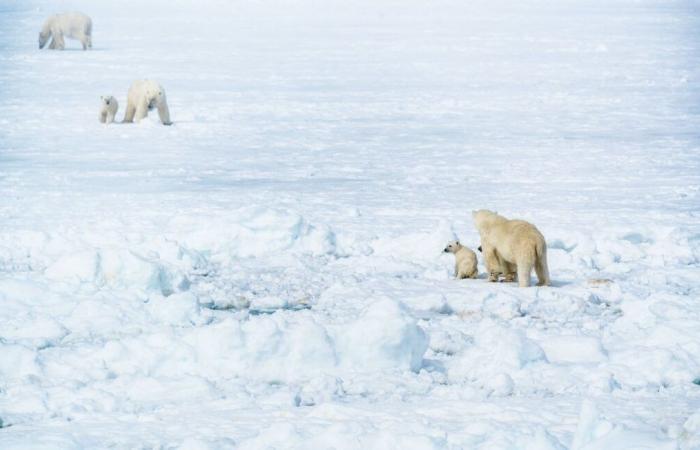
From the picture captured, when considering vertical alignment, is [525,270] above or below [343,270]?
above

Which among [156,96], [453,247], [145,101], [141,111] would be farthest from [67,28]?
[453,247]

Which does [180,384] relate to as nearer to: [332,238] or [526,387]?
[526,387]

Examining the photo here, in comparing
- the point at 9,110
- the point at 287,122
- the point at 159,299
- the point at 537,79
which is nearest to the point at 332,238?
the point at 159,299

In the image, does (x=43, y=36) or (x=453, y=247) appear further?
(x=43, y=36)

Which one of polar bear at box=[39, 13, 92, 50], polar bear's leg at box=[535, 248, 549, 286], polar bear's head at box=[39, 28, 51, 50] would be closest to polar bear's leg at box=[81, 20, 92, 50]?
polar bear at box=[39, 13, 92, 50]

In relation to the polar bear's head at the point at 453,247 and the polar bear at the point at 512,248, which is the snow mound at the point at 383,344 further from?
the polar bear's head at the point at 453,247

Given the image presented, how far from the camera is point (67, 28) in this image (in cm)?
2759

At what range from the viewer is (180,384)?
5430 millimetres

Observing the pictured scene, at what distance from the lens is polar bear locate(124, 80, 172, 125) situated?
15.3 meters

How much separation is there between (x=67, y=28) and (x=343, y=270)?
20988 mm

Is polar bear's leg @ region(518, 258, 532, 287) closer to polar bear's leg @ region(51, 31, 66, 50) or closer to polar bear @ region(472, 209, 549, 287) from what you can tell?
polar bear @ region(472, 209, 549, 287)

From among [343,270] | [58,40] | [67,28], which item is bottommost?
[343,270]

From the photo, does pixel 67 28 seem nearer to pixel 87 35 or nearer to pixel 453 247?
pixel 87 35

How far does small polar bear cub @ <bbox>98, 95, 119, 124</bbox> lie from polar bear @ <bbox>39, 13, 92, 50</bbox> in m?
11.9
